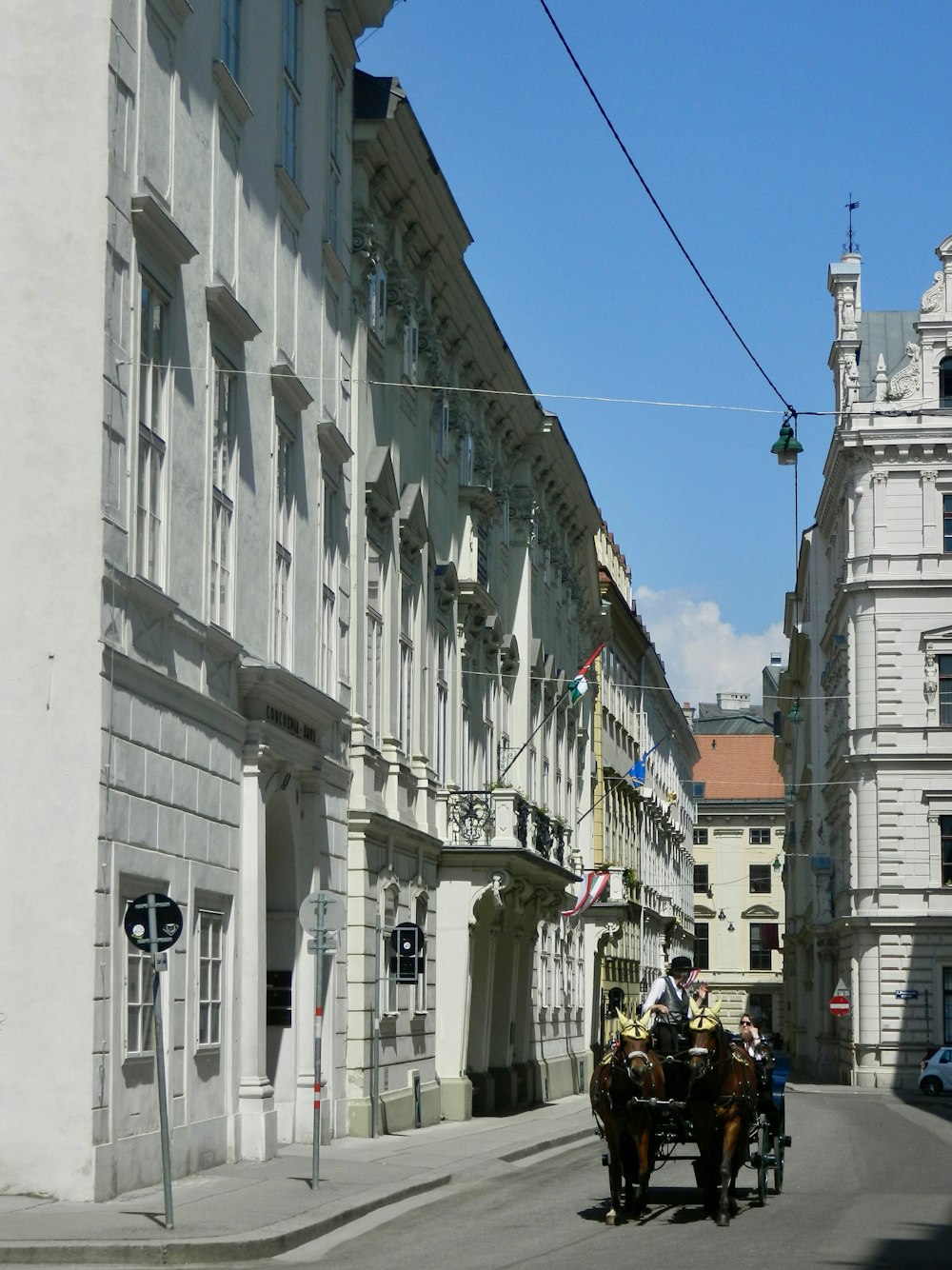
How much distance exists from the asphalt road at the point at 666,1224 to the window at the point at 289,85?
12323 mm

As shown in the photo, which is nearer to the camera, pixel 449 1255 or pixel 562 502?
pixel 449 1255

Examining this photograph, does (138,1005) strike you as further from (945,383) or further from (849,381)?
(849,381)

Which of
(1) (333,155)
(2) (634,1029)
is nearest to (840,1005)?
(1) (333,155)

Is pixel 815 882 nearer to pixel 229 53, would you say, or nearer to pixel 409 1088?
pixel 409 1088

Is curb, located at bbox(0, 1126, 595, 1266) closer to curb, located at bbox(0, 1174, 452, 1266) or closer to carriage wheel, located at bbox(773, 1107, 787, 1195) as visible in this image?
curb, located at bbox(0, 1174, 452, 1266)

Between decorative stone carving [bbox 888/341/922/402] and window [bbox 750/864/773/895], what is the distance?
7084cm

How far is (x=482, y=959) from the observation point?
38000 mm

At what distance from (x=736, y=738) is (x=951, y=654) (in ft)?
281

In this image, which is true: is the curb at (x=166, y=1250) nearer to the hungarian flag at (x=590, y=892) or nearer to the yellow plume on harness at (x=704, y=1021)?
the yellow plume on harness at (x=704, y=1021)

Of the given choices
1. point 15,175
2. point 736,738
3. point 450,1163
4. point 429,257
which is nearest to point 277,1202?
point 450,1163

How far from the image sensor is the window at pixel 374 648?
98.4ft

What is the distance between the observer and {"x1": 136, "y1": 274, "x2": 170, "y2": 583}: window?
1930 cm

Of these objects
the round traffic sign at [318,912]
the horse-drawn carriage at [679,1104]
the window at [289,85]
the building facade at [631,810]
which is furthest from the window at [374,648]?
the building facade at [631,810]

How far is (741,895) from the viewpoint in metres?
130
